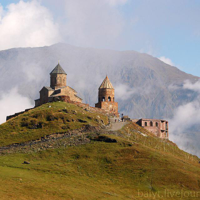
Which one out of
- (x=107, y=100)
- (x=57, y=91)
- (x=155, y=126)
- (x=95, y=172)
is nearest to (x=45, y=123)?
(x=57, y=91)

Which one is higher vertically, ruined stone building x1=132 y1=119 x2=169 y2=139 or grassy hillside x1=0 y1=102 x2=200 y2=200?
ruined stone building x1=132 y1=119 x2=169 y2=139

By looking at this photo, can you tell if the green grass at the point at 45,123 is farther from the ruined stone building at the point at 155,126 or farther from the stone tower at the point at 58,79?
the stone tower at the point at 58,79

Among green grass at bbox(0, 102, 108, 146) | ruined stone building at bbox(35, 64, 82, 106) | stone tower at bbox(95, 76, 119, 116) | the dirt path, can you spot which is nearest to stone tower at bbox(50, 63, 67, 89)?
ruined stone building at bbox(35, 64, 82, 106)

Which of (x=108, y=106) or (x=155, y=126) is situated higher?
(x=108, y=106)

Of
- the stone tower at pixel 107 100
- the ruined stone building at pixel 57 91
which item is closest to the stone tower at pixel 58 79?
the ruined stone building at pixel 57 91

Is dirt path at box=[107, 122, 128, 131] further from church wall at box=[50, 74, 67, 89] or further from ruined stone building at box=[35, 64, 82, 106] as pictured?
church wall at box=[50, 74, 67, 89]

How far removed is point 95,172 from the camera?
4856 cm

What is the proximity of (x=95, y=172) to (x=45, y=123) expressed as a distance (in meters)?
22.8

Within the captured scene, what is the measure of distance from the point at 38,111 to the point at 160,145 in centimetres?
2456

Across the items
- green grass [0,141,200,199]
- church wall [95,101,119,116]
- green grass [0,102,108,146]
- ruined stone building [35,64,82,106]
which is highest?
ruined stone building [35,64,82,106]

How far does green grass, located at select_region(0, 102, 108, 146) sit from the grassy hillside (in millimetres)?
3029

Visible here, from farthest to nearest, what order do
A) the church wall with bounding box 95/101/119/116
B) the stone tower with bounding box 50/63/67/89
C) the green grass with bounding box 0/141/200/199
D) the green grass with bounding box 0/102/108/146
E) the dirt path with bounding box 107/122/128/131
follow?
the stone tower with bounding box 50/63/67/89
the church wall with bounding box 95/101/119/116
the dirt path with bounding box 107/122/128/131
the green grass with bounding box 0/102/108/146
the green grass with bounding box 0/141/200/199

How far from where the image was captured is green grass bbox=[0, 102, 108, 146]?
2547 inches

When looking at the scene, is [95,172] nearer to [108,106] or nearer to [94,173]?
[94,173]
